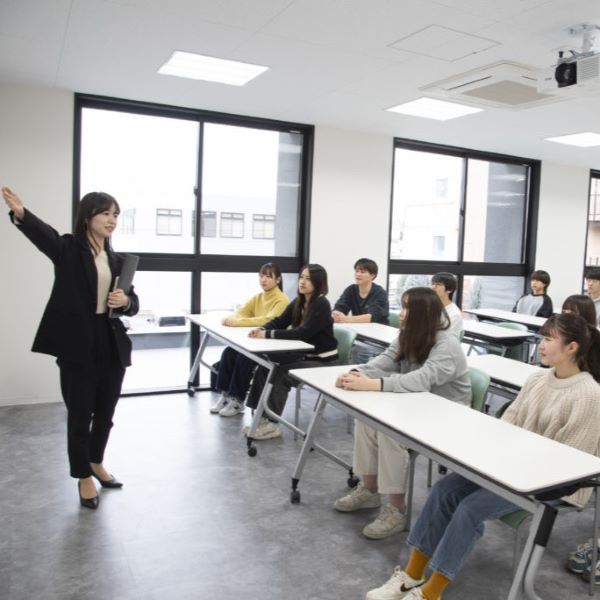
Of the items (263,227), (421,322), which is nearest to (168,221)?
(263,227)

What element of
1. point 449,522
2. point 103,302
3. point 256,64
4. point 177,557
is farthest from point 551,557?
point 256,64

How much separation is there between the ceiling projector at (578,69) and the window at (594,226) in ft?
16.9

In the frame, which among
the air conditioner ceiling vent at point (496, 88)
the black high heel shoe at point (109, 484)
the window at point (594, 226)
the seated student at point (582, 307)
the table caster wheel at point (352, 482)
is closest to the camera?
the black high heel shoe at point (109, 484)

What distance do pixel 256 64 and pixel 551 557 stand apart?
3290 mm

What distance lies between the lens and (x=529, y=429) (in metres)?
2.26

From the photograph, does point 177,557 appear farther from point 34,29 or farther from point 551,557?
point 34,29

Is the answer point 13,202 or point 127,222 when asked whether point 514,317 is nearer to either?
point 127,222

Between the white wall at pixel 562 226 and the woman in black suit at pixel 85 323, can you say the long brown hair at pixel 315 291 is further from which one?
the white wall at pixel 562 226

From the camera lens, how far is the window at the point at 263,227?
5.68 meters

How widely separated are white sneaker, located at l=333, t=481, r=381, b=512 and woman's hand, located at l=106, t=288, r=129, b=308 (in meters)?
1.49

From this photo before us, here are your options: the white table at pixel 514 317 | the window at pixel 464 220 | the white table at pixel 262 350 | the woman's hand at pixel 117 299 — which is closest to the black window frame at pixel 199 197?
the window at pixel 464 220

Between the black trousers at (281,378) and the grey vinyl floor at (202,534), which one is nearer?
the grey vinyl floor at (202,534)

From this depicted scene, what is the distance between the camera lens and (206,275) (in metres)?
5.50

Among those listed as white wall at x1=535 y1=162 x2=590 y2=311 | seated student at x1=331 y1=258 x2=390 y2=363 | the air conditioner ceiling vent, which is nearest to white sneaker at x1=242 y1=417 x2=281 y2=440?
seated student at x1=331 y1=258 x2=390 y2=363
